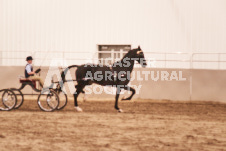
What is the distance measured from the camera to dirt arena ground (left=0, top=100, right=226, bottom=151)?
725cm

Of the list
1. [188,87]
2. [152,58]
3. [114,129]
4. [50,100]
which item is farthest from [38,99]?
[152,58]

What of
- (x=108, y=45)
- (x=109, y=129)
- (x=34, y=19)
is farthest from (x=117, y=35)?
(x=109, y=129)

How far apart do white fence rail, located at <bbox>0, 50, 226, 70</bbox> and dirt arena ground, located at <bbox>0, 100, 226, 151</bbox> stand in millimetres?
3046

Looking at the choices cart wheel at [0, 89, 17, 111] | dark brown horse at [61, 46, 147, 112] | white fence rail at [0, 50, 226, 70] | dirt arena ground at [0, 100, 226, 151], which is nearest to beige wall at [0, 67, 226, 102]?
white fence rail at [0, 50, 226, 70]

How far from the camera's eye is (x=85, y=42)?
1838 cm

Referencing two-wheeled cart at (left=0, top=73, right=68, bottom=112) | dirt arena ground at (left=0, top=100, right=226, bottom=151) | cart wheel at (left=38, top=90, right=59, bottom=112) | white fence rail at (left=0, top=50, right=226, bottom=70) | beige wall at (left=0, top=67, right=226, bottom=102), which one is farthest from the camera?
white fence rail at (left=0, top=50, right=226, bottom=70)

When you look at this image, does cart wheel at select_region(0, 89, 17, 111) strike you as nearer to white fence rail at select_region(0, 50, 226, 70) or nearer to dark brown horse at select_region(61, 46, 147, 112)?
dark brown horse at select_region(61, 46, 147, 112)

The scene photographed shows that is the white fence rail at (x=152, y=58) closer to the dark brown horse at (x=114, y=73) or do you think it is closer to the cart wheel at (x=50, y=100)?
the dark brown horse at (x=114, y=73)

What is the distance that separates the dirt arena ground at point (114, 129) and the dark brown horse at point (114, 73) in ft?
2.61

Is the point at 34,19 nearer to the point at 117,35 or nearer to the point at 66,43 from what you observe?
the point at 66,43

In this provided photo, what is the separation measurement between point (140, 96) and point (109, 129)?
7.39 m

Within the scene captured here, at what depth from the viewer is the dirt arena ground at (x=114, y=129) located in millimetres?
7246

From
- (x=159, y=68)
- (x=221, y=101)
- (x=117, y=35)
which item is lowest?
(x=221, y=101)

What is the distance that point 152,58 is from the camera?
17.0 m
